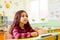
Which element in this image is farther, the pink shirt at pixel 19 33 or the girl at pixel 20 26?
the girl at pixel 20 26

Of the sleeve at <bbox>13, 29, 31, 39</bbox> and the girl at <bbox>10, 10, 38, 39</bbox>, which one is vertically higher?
the girl at <bbox>10, 10, 38, 39</bbox>

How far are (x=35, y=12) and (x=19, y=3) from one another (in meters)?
0.42

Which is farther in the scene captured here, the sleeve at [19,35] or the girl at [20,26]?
the girl at [20,26]

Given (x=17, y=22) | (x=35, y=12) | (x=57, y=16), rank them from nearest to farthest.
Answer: (x=17, y=22)
(x=57, y=16)
(x=35, y=12)

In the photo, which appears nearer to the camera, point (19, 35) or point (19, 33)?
point (19, 35)

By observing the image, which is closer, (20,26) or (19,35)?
(19,35)

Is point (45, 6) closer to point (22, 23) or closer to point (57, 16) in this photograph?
point (57, 16)

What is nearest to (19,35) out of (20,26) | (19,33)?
(19,33)

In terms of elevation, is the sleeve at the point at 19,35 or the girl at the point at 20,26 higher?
the girl at the point at 20,26

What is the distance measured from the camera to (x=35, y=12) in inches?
117

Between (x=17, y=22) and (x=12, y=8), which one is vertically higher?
(x=12, y=8)

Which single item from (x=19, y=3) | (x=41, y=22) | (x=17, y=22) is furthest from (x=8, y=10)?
(x=17, y=22)

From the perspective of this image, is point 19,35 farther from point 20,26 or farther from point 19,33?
point 20,26

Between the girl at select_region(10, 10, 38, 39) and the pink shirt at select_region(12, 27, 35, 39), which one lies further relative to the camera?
the girl at select_region(10, 10, 38, 39)
